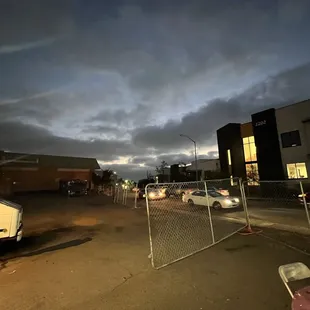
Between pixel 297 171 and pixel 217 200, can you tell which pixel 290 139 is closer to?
A: pixel 297 171

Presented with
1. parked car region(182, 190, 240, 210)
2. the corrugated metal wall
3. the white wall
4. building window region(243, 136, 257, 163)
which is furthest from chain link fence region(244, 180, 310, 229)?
the corrugated metal wall

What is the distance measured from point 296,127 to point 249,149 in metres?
9.06

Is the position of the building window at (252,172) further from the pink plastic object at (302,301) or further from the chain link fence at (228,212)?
the pink plastic object at (302,301)

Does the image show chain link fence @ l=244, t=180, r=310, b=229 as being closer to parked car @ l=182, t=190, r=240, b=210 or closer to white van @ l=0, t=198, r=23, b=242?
parked car @ l=182, t=190, r=240, b=210

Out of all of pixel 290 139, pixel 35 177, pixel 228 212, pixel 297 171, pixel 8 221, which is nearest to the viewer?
pixel 8 221

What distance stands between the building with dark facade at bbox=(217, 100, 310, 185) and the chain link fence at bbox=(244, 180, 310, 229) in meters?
2.66

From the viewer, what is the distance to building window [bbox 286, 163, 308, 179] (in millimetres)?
31277

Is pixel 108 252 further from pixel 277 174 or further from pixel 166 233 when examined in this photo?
pixel 277 174

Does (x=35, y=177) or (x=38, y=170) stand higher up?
(x=38, y=170)

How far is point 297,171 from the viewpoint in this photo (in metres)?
32.1

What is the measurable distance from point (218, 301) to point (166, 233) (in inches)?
220

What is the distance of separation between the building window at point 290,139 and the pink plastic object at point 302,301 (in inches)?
1324

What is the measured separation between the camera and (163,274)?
18.7 ft

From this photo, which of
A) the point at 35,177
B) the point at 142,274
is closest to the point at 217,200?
the point at 142,274
